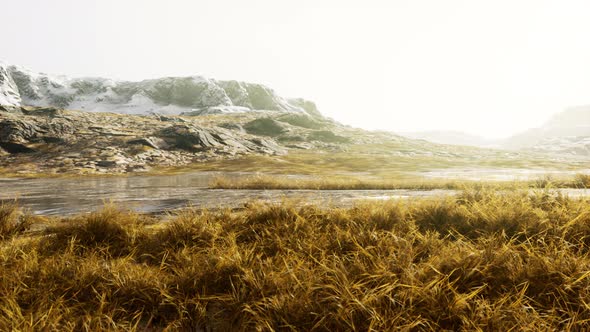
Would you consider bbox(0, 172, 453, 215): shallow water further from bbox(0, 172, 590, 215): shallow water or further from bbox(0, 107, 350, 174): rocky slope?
bbox(0, 107, 350, 174): rocky slope

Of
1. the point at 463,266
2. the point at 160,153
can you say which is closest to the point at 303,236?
the point at 463,266

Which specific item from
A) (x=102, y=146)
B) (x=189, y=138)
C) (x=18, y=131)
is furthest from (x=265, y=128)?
(x=18, y=131)

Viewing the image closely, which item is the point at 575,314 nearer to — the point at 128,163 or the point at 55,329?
the point at 55,329

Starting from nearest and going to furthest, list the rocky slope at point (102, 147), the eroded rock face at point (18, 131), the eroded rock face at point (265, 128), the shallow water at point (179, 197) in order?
the shallow water at point (179, 197), the rocky slope at point (102, 147), the eroded rock face at point (18, 131), the eroded rock face at point (265, 128)

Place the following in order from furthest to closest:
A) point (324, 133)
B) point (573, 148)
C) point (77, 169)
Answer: point (573, 148) → point (324, 133) → point (77, 169)

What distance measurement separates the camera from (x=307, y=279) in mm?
2816

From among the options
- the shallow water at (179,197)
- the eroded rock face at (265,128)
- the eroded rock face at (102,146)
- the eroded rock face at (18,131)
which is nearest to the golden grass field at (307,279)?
the shallow water at (179,197)

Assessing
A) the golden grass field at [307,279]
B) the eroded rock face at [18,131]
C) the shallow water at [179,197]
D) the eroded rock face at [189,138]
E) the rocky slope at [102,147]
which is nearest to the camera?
the golden grass field at [307,279]

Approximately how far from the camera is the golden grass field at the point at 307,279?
7.74ft

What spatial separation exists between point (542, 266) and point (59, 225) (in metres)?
6.07

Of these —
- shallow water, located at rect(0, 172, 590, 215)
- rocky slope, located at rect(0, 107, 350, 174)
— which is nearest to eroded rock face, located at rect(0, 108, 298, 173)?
rocky slope, located at rect(0, 107, 350, 174)

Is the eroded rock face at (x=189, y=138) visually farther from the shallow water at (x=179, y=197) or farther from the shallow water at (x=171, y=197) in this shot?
the shallow water at (x=179, y=197)

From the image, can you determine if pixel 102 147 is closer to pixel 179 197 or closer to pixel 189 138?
pixel 189 138

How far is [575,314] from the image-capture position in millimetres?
2281
